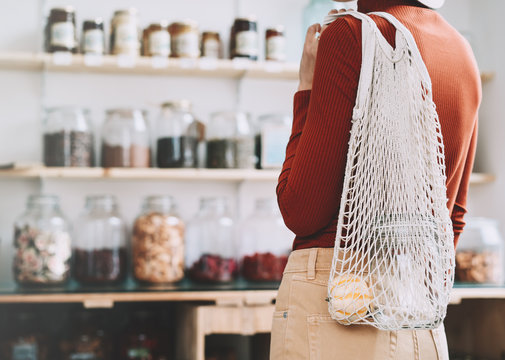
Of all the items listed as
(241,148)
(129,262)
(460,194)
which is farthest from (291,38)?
(460,194)

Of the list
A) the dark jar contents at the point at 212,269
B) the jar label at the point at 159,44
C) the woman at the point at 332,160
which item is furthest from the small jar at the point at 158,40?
the woman at the point at 332,160

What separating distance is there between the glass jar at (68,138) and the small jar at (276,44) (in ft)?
2.29

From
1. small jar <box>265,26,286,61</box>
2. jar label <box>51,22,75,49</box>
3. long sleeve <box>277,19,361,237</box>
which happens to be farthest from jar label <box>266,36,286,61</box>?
long sleeve <box>277,19,361,237</box>

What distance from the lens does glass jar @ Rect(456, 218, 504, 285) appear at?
2164 millimetres

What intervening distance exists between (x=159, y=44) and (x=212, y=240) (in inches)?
28.3

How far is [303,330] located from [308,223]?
15cm

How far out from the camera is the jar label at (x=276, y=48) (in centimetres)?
229

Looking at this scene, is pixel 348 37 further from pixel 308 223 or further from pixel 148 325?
pixel 148 325

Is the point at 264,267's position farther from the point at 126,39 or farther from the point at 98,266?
the point at 126,39

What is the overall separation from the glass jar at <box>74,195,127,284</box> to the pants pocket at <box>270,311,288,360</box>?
3.96 feet

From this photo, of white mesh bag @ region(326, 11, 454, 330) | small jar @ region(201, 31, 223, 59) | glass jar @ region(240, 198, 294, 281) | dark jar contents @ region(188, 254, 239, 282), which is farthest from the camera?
small jar @ region(201, 31, 223, 59)

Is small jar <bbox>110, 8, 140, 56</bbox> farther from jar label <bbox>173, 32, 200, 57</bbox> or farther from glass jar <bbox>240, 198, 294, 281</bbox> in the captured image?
glass jar <bbox>240, 198, 294, 281</bbox>

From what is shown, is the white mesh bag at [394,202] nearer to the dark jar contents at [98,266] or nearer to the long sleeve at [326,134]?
the long sleeve at [326,134]

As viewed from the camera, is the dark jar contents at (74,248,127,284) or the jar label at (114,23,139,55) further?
the jar label at (114,23,139,55)
